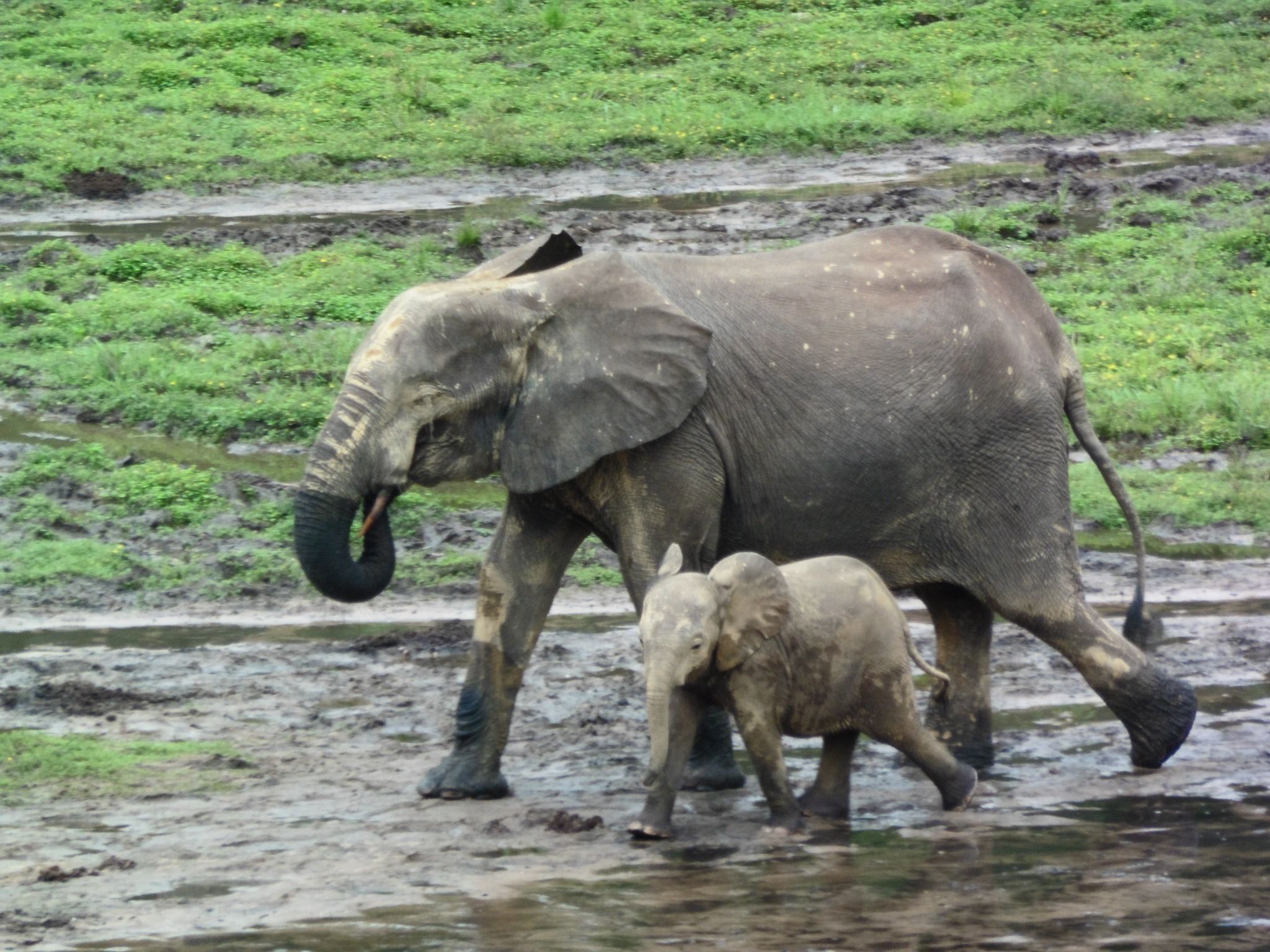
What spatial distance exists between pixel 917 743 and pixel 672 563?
43.0 inches

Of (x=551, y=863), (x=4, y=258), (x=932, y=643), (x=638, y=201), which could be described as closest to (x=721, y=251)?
(x=638, y=201)

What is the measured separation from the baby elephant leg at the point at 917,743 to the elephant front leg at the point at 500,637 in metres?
1.24

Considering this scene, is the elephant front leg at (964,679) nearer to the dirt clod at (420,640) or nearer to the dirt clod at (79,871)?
the dirt clod at (420,640)

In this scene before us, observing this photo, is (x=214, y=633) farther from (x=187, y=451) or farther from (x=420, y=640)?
(x=187, y=451)

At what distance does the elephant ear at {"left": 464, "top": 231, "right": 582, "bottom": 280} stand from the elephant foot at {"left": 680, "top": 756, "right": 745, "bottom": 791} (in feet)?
6.02

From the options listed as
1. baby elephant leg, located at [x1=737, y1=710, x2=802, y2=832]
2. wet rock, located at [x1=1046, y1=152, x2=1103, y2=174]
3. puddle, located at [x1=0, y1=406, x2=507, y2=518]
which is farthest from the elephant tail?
wet rock, located at [x1=1046, y1=152, x2=1103, y2=174]

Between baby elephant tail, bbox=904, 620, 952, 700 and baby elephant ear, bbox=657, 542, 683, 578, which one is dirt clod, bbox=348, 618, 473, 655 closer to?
baby elephant tail, bbox=904, 620, 952, 700

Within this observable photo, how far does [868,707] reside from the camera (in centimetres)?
682

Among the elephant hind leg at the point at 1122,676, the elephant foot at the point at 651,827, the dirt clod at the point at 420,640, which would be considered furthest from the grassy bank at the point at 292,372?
the elephant foot at the point at 651,827

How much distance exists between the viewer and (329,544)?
6.55m

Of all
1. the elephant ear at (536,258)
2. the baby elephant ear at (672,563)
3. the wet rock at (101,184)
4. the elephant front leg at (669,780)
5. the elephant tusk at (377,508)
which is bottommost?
the elephant front leg at (669,780)

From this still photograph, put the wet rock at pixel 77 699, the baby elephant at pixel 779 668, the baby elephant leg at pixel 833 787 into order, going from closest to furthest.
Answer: the baby elephant at pixel 779 668 → the baby elephant leg at pixel 833 787 → the wet rock at pixel 77 699

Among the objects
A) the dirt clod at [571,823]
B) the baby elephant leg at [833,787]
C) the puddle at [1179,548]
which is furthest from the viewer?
the puddle at [1179,548]

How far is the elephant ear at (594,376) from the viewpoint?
6902 mm
